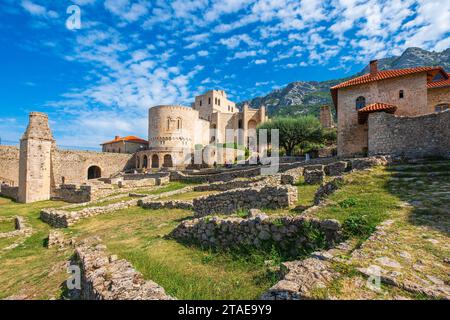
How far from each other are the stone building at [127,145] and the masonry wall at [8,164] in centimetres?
2774

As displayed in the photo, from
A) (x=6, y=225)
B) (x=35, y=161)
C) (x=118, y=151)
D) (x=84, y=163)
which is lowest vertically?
(x=6, y=225)

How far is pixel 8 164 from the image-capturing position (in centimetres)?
3316

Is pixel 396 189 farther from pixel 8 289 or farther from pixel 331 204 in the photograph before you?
pixel 8 289

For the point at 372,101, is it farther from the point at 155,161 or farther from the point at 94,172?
the point at 94,172

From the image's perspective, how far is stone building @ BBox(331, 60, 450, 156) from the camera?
2144 centimetres

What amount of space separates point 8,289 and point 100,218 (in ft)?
25.5

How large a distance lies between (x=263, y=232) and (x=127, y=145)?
6252 cm

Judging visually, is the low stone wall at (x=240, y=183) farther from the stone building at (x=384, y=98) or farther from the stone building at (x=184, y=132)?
the stone building at (x=184, y=132)

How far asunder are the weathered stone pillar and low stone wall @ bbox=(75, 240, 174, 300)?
25607 mm

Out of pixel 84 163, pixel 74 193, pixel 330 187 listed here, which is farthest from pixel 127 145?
pixel 330 187

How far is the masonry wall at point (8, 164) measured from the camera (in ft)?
107

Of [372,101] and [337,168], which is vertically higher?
[372,101]
